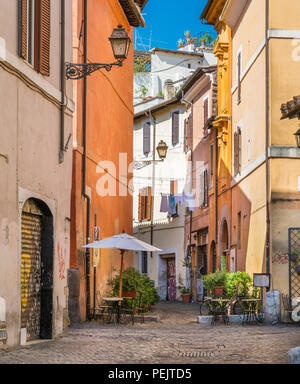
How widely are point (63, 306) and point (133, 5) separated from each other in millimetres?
13933

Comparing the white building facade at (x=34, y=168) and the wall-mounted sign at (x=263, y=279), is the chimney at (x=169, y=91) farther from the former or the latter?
the white building facade at (x=34, y=168)

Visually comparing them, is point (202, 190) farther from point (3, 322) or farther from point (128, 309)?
point (3, 322)

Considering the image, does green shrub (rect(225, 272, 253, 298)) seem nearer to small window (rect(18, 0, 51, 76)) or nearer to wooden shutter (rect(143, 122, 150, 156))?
small window (rect(18, 0, 51, 76))

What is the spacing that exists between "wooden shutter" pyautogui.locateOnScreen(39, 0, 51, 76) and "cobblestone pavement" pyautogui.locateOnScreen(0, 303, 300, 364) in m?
4.45

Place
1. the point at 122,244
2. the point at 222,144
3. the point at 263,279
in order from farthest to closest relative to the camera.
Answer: the point at 222,144, the point at 263,279, the point at 122,244

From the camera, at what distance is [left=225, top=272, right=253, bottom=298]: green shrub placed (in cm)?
2030

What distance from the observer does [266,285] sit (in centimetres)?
1888

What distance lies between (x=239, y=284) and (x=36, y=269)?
8.85 m

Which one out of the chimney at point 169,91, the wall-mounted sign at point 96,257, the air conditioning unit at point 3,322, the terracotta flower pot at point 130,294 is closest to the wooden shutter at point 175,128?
the chimney at point 169,91

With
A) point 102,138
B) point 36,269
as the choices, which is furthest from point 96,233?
point 36,269

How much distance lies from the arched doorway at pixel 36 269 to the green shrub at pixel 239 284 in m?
8.10

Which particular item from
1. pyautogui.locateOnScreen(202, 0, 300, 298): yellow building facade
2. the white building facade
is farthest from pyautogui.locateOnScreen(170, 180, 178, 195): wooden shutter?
the white building facade

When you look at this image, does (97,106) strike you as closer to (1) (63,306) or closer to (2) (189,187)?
(1) (63,306)

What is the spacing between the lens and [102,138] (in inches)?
859
